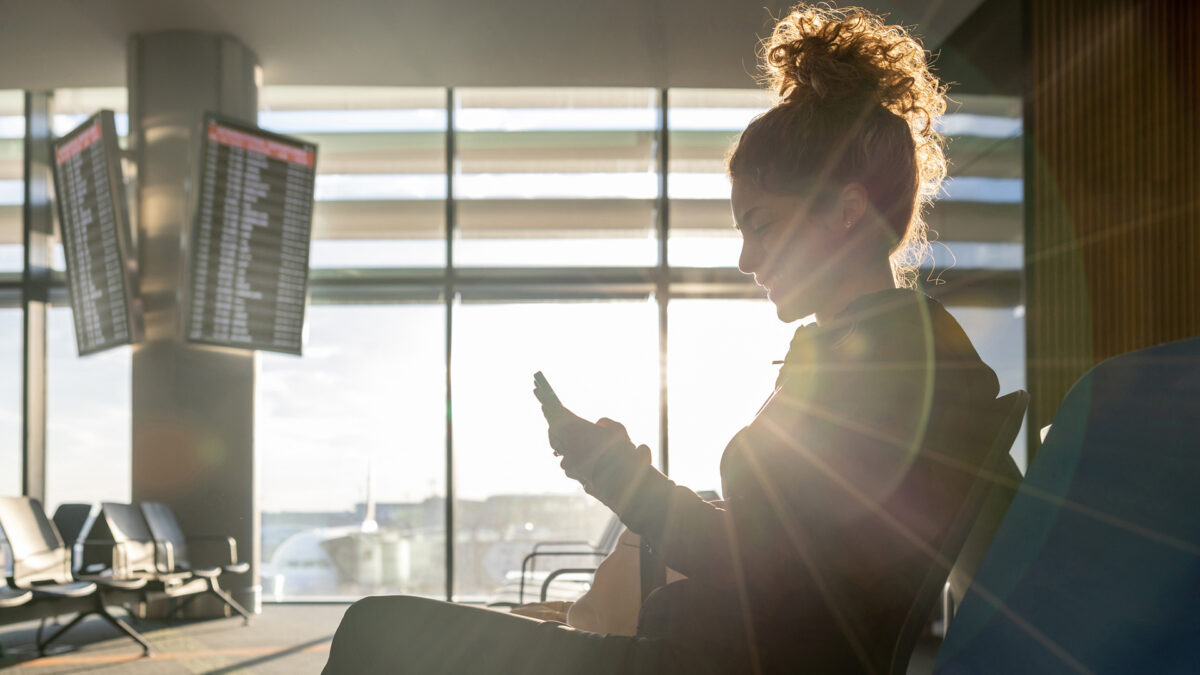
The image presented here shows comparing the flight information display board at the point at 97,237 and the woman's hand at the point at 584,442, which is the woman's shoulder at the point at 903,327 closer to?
the woman's hand at the point at 584,442

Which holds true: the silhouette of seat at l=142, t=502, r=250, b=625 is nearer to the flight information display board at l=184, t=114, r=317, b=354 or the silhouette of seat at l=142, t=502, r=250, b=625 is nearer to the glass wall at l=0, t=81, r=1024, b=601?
the glass wall at l=0, t=81, r=1024, b=601

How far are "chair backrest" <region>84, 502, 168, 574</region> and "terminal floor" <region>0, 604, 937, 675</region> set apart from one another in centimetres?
37

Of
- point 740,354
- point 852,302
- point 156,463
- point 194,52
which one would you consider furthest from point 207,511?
point 852,302

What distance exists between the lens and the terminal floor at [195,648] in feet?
12.3

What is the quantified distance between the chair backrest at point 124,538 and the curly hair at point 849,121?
14.6ft

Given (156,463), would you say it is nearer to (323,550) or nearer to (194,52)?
(323,550)

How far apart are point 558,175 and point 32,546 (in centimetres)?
375

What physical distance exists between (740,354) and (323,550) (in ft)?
9.99

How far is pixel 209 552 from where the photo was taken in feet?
16.7

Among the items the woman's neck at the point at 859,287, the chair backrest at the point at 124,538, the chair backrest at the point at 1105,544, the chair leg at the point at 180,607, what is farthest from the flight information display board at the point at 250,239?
the chair backrest at the point at 1105,544

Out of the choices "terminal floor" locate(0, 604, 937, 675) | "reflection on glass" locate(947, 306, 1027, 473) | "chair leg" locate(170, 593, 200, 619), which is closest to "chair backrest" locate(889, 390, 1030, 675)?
"terminal floor" locate(0, 604, 937, 675)

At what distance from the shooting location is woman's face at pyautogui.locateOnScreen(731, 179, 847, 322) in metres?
0.97

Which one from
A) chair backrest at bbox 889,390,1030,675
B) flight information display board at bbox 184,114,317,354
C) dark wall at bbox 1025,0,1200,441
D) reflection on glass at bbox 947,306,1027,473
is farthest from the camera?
flight information display board at bbox 184,114,317,354

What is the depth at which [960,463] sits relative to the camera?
0.79m
